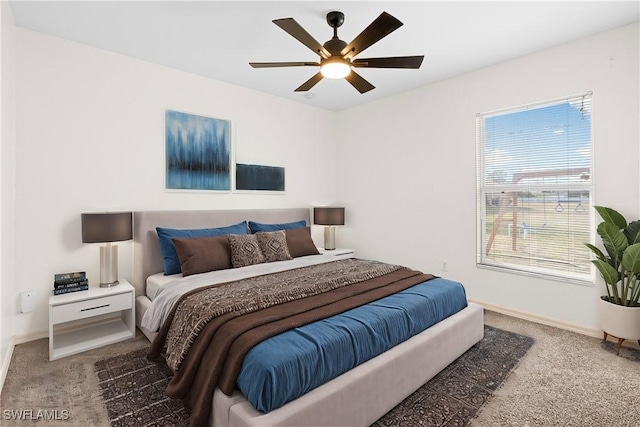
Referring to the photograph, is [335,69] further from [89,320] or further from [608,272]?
[89,320]

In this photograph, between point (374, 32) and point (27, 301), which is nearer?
point (374, 32)

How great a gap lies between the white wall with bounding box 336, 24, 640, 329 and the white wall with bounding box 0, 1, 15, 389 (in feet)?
12.1

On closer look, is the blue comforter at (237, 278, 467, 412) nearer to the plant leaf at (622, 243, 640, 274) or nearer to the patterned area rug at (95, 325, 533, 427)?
the patterned area rug at (95, 325, 533, 427)

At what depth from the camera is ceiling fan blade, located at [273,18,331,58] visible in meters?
1.98

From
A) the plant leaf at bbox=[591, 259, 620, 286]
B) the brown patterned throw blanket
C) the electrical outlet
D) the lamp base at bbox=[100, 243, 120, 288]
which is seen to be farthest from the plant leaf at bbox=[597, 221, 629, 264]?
the electrical outlet

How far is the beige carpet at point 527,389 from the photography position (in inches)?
73.6

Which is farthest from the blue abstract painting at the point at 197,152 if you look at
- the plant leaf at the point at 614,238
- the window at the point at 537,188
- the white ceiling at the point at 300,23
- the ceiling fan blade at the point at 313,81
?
the plant leaf at the point at 614,238

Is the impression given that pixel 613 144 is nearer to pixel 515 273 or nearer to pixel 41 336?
pixel 515 273

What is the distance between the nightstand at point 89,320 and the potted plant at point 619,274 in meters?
4.08

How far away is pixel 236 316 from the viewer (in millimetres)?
1928

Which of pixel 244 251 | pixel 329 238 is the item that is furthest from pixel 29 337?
pixel 329 238

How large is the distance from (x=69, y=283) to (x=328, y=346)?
2494 mm

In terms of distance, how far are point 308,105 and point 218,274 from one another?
3.13m

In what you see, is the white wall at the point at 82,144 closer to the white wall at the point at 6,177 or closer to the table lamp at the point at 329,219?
the white wall at the point at 6,177
